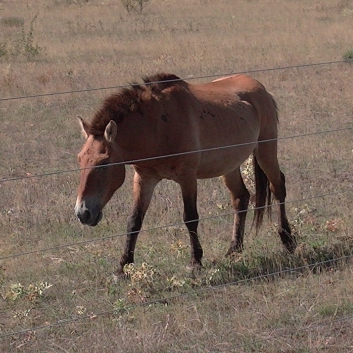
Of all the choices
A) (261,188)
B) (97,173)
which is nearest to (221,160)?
(261,188)

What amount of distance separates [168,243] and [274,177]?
4.02 feet

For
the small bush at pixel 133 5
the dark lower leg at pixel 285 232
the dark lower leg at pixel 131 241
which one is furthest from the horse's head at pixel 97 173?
the small bush at pixel 133 5

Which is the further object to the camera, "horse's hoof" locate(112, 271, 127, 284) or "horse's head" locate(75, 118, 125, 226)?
"horse's hoof" locate(112, 271, 127, 284)

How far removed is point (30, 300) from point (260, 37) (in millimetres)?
15279

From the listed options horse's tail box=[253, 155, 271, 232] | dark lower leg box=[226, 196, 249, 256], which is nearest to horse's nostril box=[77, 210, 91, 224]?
dark lower leg box=[226, 196, 249, 256]

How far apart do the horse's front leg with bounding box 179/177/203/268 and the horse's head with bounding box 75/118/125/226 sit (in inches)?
27.4

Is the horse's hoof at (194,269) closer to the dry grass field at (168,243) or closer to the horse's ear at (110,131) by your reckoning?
the dry grass field at (168,243)

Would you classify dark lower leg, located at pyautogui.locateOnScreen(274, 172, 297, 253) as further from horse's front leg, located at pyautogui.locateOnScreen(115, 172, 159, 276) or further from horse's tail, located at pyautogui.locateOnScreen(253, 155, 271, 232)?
horse's front leg, located at pyautogui.locateOnScreen(115, 172, 159, 276)

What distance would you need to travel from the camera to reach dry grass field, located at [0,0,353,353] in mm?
5152

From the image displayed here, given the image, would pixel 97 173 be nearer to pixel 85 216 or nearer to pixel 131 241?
pixel 85 216

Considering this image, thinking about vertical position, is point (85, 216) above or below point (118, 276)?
above

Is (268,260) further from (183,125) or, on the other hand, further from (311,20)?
(311,20)

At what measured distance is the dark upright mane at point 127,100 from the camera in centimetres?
615

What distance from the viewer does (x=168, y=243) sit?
726 cm
